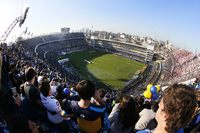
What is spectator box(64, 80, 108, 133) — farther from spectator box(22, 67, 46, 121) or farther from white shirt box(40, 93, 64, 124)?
spectator box(22, 67, 46, 121)

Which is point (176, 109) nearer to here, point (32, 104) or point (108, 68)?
point (32, 104)

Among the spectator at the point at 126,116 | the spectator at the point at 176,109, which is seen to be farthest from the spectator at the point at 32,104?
the spectator at the point at 176,109

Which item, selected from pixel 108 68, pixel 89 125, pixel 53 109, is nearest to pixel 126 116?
pixel 89 125

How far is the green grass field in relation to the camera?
62616mm

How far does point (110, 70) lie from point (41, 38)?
27902 mm

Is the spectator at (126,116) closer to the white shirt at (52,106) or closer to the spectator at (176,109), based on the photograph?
the white shirt at (52,106)

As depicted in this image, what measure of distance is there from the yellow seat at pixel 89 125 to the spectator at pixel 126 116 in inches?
26.3

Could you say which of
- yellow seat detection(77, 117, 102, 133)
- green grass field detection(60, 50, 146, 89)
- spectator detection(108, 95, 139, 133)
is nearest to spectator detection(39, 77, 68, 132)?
yellow seat detection(77, 117, 102, 133)

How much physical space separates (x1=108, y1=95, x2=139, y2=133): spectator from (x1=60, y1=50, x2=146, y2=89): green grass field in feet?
165

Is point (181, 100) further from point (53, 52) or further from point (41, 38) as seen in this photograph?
point (41, 38)

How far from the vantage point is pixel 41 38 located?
89750mm

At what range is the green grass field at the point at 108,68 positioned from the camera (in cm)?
6262

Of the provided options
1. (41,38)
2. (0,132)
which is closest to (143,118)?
(0,132)

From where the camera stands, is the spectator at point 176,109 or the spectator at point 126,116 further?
the spectator at point 126,116
